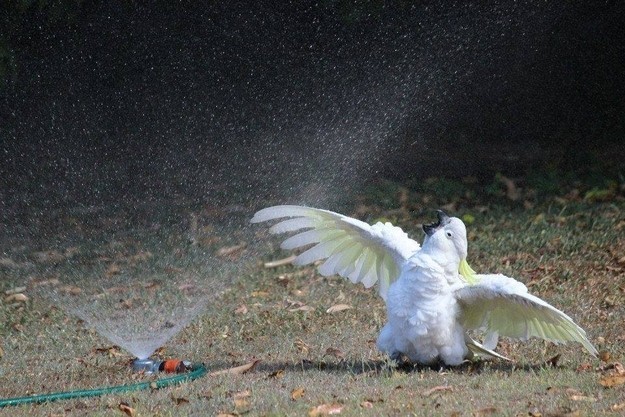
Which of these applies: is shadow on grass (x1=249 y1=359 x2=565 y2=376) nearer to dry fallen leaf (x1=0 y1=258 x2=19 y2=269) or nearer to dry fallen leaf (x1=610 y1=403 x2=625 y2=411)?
dry fallen leaf (x1=610 y1=403 x2=625 y2=411)

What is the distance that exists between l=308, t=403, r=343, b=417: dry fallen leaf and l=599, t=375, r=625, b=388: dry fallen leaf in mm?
1250

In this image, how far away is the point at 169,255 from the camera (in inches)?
372

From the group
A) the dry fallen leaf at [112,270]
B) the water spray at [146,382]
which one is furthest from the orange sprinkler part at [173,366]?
the dry fallen leaf at [112,270]

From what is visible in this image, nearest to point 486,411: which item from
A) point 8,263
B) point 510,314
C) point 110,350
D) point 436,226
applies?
point 510,314

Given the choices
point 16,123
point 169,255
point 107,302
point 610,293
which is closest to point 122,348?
point 107,302

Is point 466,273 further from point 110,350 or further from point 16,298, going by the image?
point 16,298

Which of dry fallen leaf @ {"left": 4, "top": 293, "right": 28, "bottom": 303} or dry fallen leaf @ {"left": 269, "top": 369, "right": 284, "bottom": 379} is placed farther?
dry fallen leaf @ {"left": 4, "top": 293, "right": 28, "bottom": 303}

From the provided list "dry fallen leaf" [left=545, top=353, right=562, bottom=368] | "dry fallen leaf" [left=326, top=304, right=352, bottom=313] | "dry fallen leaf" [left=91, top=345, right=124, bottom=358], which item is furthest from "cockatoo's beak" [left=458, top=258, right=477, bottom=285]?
"dry fallen leaf" [left=91, top=345, right=124, bottom=358]

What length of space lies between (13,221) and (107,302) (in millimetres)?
3505

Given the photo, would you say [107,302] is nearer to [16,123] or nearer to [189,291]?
[189,291]

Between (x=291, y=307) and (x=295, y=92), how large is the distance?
17.5 ft

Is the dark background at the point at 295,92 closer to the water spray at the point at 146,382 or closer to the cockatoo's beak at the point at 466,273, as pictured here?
the water spray at the point at 146,382

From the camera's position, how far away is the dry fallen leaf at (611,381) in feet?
17.0

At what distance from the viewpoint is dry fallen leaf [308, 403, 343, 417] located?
480 cm
